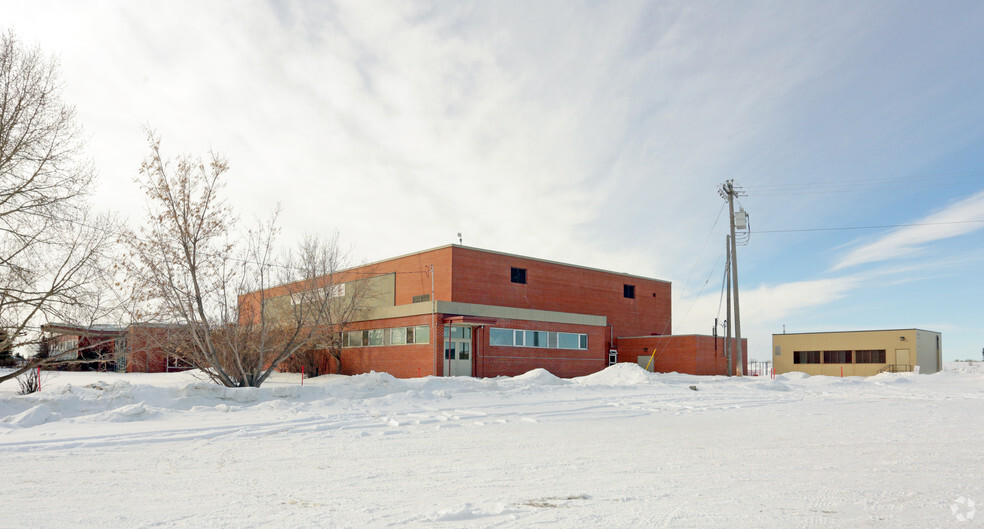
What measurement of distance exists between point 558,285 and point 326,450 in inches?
1259


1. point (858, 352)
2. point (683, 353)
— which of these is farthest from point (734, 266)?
point (858, 352)

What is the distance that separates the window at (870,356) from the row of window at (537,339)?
97.1 ft

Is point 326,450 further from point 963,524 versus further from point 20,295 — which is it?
point 20,295

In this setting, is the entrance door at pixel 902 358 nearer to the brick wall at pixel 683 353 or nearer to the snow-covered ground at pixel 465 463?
the brick wall at pixel 683 353

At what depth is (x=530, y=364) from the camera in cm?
3522

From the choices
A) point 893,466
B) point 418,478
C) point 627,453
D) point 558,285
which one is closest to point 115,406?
point 418,478

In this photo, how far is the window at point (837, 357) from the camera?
53844 mm

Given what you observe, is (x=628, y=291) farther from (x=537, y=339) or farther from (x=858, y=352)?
(x=858, y=352)

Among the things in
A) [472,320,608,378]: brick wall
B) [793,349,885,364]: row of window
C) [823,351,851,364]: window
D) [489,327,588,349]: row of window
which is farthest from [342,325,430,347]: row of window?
[823,351,851,364]: window

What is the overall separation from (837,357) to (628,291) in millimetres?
21861

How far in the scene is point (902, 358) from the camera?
5103cm

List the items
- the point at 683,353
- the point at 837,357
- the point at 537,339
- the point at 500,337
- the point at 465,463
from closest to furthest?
the point at 465,463 < the point at 500,337 < the point at 537,339 < the point at 683,353 < the point at 837,357

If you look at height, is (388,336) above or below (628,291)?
below

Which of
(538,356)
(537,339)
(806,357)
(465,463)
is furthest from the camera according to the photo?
(806,357)
